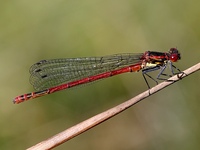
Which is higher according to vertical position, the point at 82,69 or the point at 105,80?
the point at 105,80

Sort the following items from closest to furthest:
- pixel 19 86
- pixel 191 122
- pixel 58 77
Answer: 1. pixel 58 77
2. pixel 191 122
3. pixel 19 86

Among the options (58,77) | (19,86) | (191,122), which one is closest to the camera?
(58,77)

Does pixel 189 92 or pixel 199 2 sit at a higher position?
pixel 199 2

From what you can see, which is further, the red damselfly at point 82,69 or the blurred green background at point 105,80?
the blurred green background at point 105,80

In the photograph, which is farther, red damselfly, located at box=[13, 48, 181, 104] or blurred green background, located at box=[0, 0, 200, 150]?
blurred green background, located at box=[0, 0, 200, 150]

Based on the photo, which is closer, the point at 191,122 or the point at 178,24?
the point at 191,122

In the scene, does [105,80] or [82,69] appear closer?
[82,69]

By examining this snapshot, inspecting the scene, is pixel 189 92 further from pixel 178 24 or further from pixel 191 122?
pixel 178 24

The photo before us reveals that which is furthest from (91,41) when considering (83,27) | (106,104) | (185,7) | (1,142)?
(1,142)
